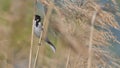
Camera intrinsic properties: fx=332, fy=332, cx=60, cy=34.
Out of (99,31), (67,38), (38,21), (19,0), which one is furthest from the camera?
(38,21)

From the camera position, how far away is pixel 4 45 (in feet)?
4.55

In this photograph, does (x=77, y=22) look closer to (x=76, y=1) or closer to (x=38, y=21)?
(x=76, y=1)

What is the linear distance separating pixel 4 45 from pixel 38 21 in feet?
1.48

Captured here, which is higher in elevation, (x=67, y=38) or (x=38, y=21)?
(x=67, y=38)

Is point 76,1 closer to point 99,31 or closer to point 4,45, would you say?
point 99,31

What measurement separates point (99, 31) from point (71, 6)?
17 cm

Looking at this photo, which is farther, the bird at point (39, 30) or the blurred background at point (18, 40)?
the bird at point (39, 30)

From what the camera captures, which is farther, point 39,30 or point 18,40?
point 39,30

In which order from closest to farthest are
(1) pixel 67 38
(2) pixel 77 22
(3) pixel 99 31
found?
1. (1) pixel 67 38
2. (2) pixel 77 22
3. (3) pixel 99 31

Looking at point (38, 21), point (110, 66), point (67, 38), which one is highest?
point (67, 38)

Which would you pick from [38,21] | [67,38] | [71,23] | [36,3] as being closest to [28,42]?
[38,21]

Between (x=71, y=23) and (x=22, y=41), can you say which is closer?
(x=71, y=23)

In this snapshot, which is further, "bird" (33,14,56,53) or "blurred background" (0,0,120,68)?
"bird" (33,14,56,53)

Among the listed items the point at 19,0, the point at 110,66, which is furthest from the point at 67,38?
the point at 110,66
